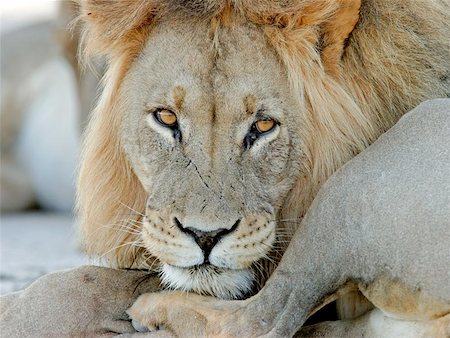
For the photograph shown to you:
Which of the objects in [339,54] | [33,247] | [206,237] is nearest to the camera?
[206,237]

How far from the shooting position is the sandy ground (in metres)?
5.47

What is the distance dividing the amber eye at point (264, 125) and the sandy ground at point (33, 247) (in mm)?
1868

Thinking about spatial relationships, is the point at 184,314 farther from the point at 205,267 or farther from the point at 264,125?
the point at 264,125

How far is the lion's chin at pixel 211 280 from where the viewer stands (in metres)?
3.23

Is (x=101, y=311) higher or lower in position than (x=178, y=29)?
lower

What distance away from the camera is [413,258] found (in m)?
2.97

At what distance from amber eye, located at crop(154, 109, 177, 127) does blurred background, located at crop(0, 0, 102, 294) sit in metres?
2.81

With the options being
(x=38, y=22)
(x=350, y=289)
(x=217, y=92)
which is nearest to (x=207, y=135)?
(x=217, y=92)

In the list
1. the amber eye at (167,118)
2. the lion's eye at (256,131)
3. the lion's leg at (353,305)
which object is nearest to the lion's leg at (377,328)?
the lion's leg at (353,305)

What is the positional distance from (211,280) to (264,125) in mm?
498

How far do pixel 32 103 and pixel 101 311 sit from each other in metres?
5.59

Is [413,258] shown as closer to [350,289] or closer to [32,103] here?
[350,289]

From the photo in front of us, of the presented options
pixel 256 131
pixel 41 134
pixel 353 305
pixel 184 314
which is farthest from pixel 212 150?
pixel 41 134

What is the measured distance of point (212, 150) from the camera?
10.8 feet
